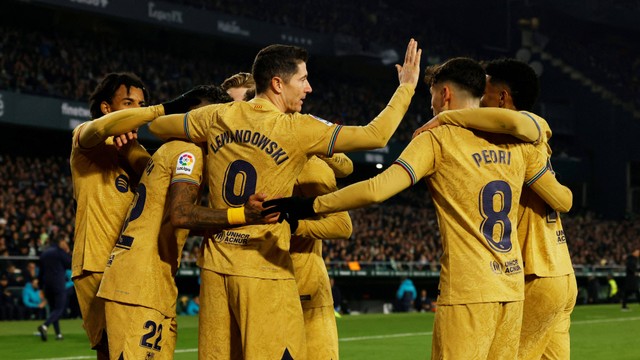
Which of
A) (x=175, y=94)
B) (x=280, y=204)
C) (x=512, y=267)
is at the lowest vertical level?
(x=512, y=267)

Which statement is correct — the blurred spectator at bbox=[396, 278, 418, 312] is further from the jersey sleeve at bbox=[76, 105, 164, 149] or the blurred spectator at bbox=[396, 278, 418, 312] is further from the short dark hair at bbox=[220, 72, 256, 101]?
the jersey sleeve at bbox=[76, 105, 164, 149]

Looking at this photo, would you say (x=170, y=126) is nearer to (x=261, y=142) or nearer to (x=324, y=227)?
(x=261, y=142)

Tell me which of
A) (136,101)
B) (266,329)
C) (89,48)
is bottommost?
(266,329)

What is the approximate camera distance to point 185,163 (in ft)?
17.6

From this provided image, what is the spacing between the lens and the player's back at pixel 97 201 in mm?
6020

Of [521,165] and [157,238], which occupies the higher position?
[521,165]

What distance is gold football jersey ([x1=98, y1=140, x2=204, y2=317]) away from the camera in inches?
215

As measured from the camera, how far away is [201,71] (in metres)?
38.9

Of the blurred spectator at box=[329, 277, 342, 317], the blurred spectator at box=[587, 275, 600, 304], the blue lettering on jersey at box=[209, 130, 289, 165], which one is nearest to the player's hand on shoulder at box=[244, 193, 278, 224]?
the blue lettering on jersey at box=[209, 130, 289, 165]

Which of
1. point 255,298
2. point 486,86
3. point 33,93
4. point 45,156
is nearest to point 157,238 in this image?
point 255,298

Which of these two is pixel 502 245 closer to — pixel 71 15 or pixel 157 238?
pixel 157 238

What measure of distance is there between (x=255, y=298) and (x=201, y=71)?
34554 mm

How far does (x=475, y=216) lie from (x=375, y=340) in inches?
444

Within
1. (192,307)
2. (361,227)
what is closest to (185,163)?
(192,307)
